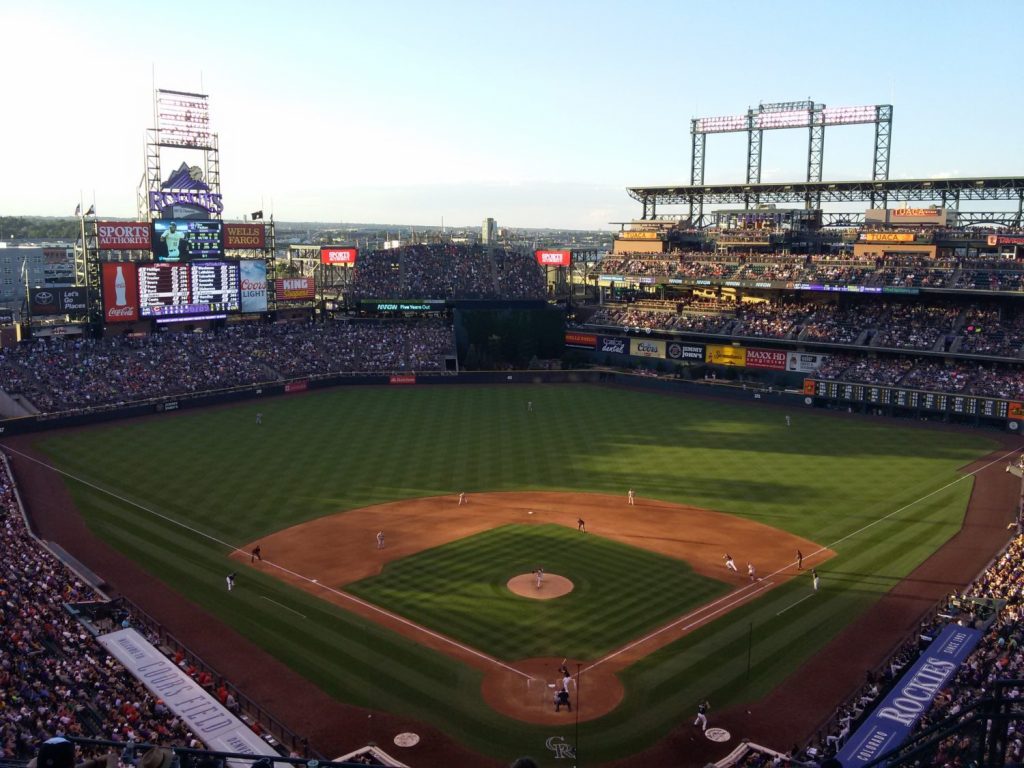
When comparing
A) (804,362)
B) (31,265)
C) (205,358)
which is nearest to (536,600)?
(804,362)

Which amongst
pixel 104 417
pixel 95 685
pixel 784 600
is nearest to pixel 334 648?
pixel 95 685

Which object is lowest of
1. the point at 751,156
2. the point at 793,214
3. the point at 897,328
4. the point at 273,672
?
the point at 273,672

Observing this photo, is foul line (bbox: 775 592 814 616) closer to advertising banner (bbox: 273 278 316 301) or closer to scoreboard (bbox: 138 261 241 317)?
scoreboard (bbox: 138 261 241 317)

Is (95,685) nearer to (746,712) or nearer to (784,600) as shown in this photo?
(746,712)

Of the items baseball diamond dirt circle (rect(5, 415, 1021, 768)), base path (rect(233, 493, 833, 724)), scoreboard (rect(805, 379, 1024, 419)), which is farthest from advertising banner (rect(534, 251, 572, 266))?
baseball diamond dirt circle (rect(5, 415, 1021, 768))

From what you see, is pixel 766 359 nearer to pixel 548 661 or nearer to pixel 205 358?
pixel 205 358

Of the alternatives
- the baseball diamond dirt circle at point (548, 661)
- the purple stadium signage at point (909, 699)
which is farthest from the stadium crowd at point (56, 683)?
the purple stadium signage at point (909, 699)
